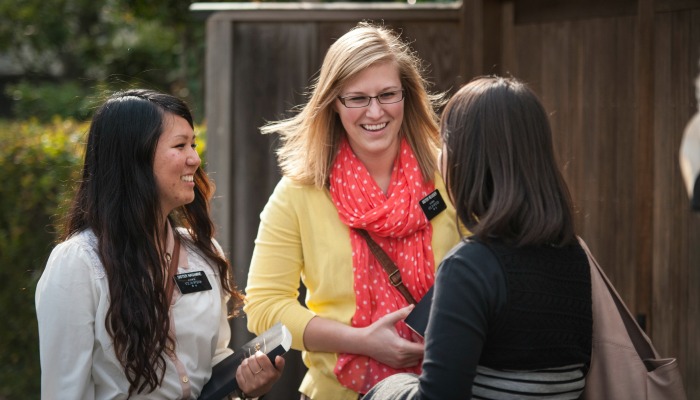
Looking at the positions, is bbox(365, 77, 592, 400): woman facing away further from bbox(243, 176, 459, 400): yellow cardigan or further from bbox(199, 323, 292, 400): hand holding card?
bbox(243, 176, 459, 400): yellow cardigan

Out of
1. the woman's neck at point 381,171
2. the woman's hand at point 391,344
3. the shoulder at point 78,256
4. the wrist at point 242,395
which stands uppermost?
the woman's neck at point 381,171

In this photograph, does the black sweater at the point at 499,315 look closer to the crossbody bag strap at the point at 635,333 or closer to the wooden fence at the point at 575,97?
the crossbody bag strap at the point at 635,333

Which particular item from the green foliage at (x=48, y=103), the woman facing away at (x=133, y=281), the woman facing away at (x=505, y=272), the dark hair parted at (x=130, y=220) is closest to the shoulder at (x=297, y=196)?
the woman facing away at (x=133, y=281)

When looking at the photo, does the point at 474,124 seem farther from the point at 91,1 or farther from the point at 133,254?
the point at 91,1

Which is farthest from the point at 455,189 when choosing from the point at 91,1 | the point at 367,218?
the point at 91,1

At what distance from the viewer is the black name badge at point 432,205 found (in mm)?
3103

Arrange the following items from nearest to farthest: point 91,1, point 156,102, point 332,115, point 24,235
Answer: point 156,102
point 332,115
point 24,235
point 91,1

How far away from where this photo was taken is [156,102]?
117 inches

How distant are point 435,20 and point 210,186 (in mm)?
2207

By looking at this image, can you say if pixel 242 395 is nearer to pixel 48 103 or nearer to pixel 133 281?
pixel 133 281

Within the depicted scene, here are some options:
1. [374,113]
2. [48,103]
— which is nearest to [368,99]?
[374,113]

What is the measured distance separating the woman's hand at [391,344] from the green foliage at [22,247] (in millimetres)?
4286

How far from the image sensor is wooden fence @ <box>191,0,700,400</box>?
3713 mm

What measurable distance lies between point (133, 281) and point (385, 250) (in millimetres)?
840
